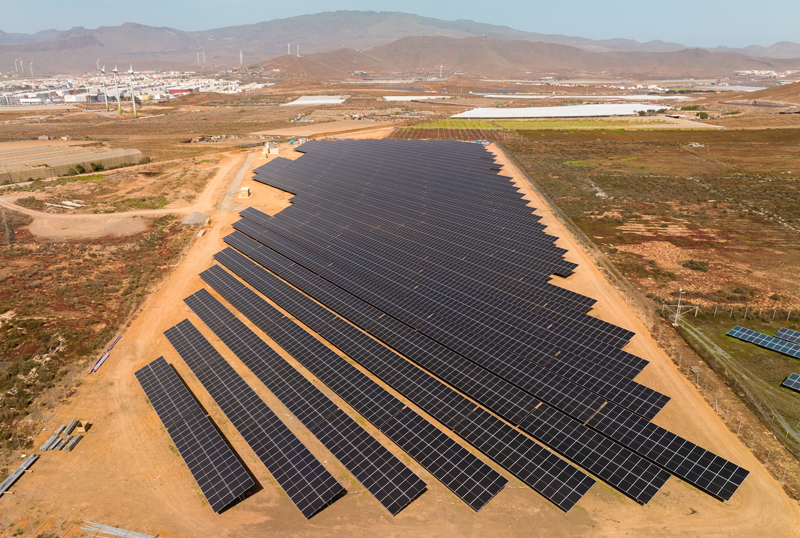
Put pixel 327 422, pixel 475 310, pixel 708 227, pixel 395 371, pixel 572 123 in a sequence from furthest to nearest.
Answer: pixel 572 123 < pixel 708 227 < pixel 475 310 < pixel 395 371 < pixel 327 422

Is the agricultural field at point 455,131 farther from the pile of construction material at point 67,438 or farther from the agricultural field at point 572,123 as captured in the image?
the pile of construction material at point 67,438

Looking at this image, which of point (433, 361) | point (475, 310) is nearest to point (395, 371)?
point (433, 361)

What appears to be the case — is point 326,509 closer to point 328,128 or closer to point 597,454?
point 597,454

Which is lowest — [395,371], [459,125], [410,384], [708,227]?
[410,384]

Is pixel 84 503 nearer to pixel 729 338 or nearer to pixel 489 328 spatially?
pixel 489 328

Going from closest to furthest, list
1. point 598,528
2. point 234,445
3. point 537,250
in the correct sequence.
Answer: point 598,528 < point 234,445 < point 537,250

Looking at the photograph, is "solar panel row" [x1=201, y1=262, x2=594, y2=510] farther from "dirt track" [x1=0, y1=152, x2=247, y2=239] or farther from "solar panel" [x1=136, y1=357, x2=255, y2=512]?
"dirt track" [x1=0, y1=152, x2=247, y2=239]

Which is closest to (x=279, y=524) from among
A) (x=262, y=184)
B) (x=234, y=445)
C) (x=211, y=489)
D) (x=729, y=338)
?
(x=211, y=489)
